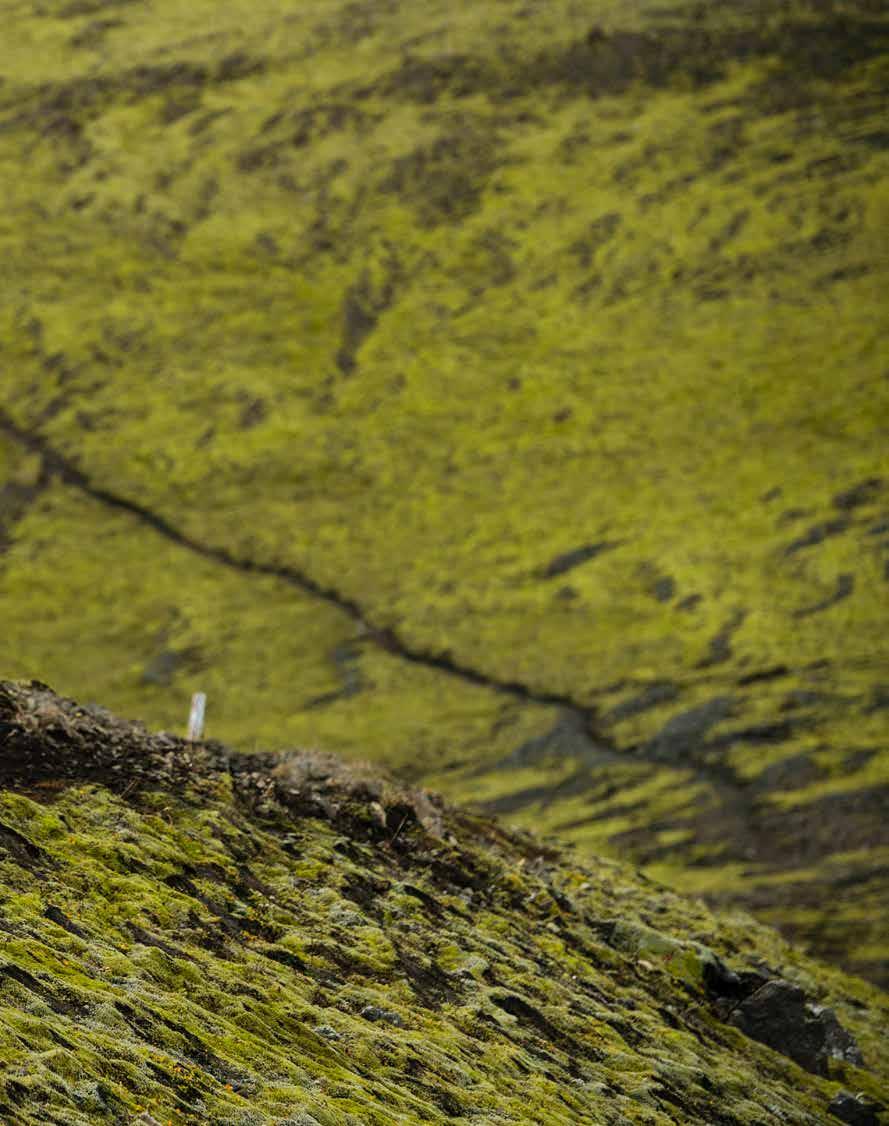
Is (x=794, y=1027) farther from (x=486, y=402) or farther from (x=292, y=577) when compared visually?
(x=486, y=402)

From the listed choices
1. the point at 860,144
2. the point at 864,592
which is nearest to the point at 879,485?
the point at 864,592

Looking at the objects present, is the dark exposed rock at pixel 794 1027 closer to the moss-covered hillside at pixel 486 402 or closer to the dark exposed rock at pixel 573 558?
the moss-covered hillside at pixel 486 402

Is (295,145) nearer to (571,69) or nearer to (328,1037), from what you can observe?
(571,69)

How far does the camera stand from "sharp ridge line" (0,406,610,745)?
285 ft

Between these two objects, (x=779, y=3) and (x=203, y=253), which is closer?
(x=203, y=253)

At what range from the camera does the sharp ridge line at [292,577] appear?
8700cm

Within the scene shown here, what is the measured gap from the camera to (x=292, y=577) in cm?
10025

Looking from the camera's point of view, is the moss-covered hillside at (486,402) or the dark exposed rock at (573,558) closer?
the moss-covered hillside at (486,402)

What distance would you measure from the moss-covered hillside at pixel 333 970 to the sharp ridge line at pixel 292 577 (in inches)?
2279

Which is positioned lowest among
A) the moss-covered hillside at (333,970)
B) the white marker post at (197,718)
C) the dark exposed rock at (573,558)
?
the moss-covered hillside at (333,970)

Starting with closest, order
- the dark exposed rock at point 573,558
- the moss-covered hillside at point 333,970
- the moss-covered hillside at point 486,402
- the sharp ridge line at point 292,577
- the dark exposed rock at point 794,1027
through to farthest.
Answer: the moss-covered hillside at point 333,970 < the dark exposed rock at point 794,1027 < the moss-covered hillside at point 486,402 < the sharp ridge line at point 292,577 < the dark exposed rock at point 573,558

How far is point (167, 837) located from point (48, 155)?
145 m

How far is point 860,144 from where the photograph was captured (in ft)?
471

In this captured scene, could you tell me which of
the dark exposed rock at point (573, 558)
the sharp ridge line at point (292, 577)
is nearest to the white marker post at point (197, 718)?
the sharp ridge line at point (292, 577)
